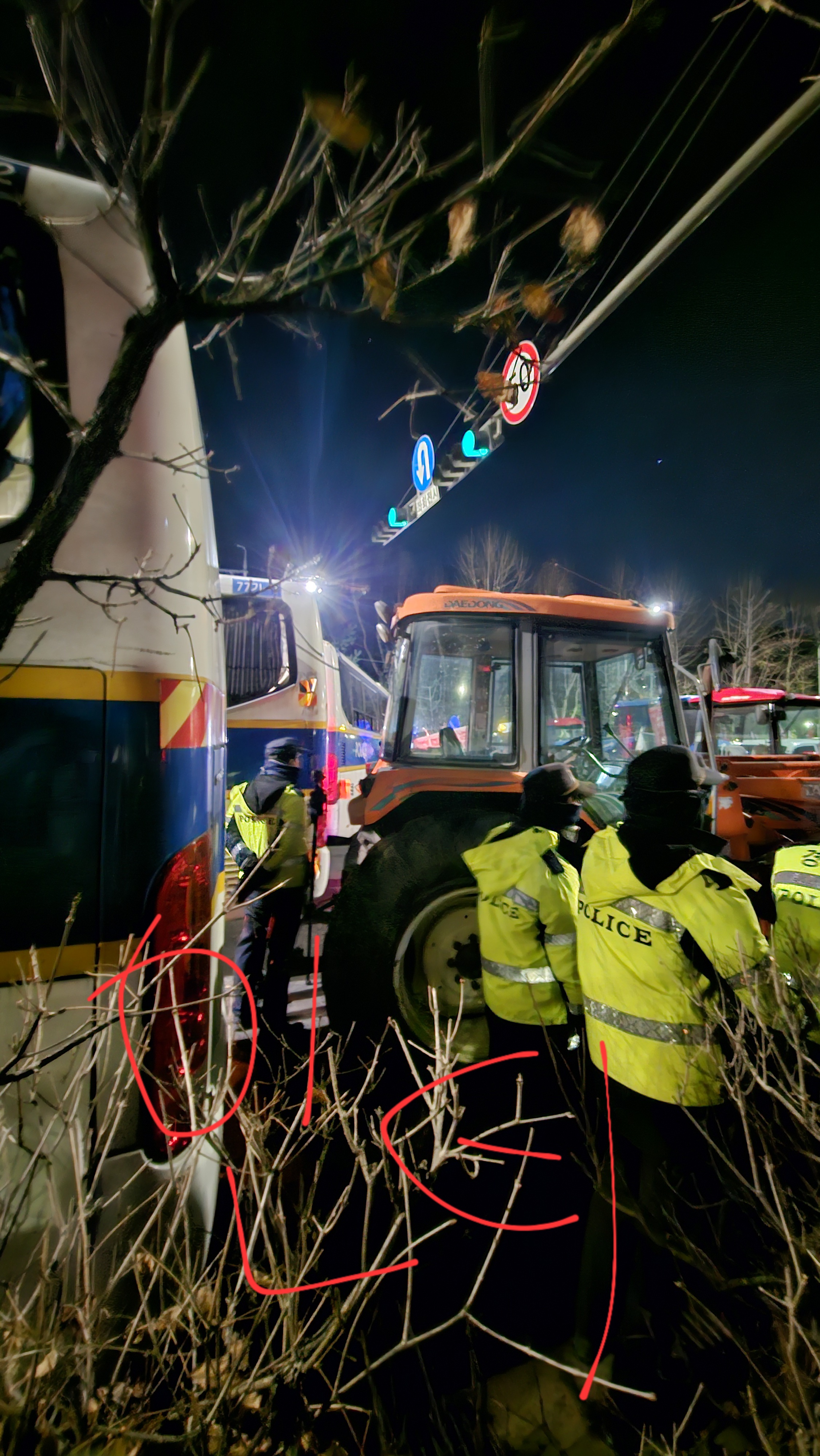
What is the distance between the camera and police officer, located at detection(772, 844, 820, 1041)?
2.25 metres

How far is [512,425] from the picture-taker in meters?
5.91

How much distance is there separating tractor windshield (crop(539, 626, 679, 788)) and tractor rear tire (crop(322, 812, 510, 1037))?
0.92 m

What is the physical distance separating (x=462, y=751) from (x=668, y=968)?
230 centimetres

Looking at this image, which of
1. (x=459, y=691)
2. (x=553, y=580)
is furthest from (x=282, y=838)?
(x=553, y=580)

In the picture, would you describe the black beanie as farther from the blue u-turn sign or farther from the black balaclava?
the blue u-turn sign

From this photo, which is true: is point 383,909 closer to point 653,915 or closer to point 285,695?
point 653,915

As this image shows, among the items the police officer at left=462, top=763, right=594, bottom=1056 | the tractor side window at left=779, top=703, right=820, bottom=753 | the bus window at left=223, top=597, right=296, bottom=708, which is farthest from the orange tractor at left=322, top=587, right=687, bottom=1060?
the tractor side window at left=779, top=703, right=820, bottom=753

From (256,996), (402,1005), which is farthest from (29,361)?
(256,996)

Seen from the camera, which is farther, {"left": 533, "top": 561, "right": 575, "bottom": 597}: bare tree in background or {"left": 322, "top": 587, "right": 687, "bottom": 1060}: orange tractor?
{"left": 533, "top": 561, "right": 575, "bottom": 597}: bare tree in background

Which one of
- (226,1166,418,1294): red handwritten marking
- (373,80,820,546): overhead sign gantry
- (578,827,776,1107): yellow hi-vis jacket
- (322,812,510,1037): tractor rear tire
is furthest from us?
(322,812,510,1037): tractor rear tire

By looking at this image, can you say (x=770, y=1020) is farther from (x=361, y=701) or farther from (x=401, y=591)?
(x=401, y=591)

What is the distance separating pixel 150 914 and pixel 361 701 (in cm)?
1032

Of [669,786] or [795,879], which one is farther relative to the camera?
[795,879]

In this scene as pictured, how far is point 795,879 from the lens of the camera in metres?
2.51
